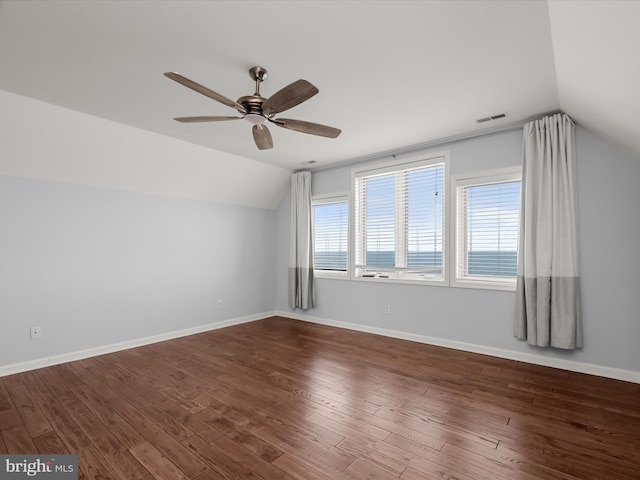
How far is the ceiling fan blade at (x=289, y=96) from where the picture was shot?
182cm

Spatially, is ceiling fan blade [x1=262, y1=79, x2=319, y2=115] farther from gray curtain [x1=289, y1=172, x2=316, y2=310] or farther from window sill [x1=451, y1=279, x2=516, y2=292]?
gray curtain [x1=289, y1=172, x2=316, y2=310]

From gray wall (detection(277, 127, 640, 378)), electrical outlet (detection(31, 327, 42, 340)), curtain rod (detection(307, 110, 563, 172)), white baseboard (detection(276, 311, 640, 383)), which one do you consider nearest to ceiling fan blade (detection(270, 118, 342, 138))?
curtain rod (detection(307, 110, 563, 172))

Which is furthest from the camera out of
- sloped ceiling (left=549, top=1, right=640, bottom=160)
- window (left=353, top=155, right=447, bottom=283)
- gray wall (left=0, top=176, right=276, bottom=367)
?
window (left=353, top=155, right=447, bottom=283)

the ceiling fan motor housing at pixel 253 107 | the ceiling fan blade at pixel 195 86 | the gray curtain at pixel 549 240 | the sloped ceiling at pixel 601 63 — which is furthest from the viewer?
the gray curtain at pixel 549 240

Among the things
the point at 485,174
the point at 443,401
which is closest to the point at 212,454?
the point at 443,401

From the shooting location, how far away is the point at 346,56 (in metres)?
2.18

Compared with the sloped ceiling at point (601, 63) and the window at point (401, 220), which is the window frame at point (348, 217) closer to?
the window at point (401, 220)

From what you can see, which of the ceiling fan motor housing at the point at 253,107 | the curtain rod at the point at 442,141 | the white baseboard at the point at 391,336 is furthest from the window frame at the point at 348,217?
the ceiling fan motor housing at the point at 253,107

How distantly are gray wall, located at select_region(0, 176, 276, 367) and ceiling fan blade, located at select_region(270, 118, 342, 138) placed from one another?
8.92 ft

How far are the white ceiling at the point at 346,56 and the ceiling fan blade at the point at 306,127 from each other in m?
0.38

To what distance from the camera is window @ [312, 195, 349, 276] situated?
16.4ft

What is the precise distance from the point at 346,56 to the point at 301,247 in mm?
3501

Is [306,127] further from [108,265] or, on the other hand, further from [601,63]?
[108,265]

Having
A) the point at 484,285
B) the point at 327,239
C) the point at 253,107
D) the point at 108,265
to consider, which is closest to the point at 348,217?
the point at 327,239
